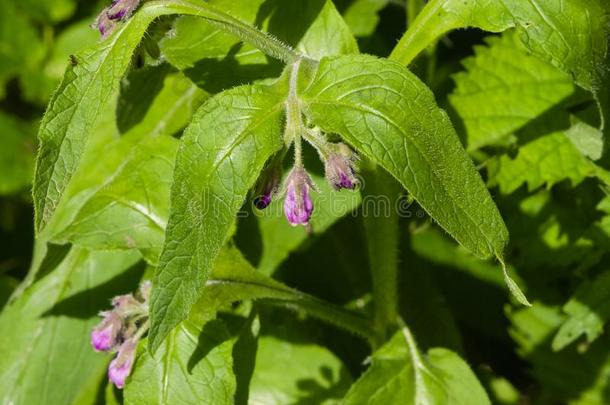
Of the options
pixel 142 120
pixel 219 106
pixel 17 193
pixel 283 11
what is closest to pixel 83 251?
pixel 142 120

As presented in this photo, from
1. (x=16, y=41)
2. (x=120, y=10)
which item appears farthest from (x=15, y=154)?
(x=120, y=10)

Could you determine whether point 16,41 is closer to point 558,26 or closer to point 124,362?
point 124,362

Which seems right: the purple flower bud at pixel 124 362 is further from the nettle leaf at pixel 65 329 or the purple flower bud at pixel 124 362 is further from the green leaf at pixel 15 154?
the green leaf at pixel 15 154

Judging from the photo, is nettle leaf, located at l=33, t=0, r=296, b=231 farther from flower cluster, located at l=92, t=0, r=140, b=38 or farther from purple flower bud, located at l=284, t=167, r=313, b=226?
purple flower bud, located at l=284, t=167, r=313, b=226

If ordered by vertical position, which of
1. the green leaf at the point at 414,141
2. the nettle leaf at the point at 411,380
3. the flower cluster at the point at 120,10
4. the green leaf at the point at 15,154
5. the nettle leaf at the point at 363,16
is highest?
the green leaf at the point at 414,141

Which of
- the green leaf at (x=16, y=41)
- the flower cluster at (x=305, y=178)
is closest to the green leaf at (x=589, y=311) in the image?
the flower cluster at (x=305, y=178)

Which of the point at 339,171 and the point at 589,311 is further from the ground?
the point at 339,171
